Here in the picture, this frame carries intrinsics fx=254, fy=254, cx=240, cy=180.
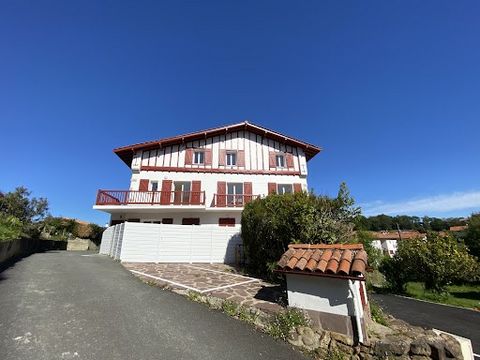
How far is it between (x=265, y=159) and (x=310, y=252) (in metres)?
18.1

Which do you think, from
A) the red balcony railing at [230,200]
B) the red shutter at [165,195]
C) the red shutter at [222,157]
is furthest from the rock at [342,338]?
the red shutter at [222,157]

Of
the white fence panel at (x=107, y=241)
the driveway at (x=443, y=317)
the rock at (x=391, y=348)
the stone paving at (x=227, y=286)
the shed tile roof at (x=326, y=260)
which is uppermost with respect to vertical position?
the white fence panel at (x=107, y=241)

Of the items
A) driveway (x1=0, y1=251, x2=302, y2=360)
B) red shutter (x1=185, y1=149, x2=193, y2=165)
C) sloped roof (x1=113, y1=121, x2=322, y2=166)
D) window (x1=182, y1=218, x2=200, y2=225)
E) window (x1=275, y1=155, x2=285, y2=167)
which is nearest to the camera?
driveway (x1=0, y1=251, x2=302, y2=360)

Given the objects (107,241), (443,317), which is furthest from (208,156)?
(443,317)

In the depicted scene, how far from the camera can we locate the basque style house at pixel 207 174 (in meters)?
19.5

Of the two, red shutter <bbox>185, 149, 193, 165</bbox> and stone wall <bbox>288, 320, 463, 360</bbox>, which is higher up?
red shutter <bbox>185, 149, 193, 165</bbox>

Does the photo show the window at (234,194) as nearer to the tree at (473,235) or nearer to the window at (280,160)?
the window at (280,160)

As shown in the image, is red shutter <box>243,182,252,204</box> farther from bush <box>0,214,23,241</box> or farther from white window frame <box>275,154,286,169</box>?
bush <box>0,214,23,241</box>

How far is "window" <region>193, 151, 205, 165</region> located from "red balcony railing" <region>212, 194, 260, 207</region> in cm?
356

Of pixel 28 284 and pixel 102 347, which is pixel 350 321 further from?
pixel 28 284

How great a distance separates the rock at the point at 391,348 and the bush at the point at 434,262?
43.5 feet

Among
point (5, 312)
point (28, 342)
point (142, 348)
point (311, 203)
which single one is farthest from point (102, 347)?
point (311, 203)

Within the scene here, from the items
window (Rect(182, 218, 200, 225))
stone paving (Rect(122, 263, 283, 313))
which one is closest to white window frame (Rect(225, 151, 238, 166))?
window (Rect(182, 218, 200, 225))

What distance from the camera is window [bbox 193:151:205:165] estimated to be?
22375mm
